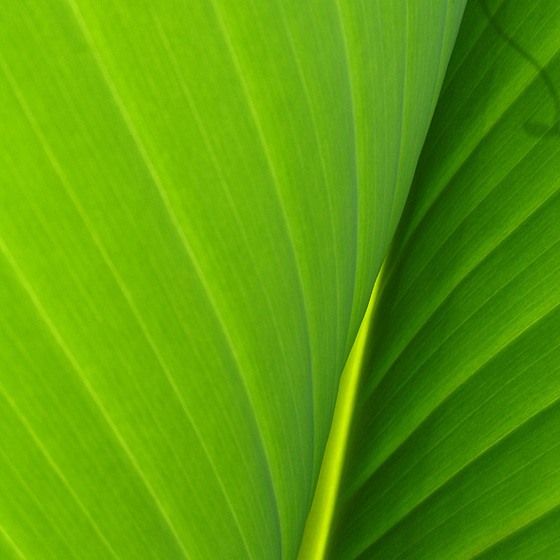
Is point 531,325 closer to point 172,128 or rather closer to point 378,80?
point 378,80

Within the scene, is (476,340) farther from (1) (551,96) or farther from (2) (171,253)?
(2) (171,253)

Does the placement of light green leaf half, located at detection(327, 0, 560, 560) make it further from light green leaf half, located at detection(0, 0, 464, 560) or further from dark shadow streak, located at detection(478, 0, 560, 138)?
light green leaf half, located at detection(0, 0, 464, 560)

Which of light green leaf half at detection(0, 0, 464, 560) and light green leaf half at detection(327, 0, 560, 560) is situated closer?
light green leaf half at detection(0, 0, 464, 560)

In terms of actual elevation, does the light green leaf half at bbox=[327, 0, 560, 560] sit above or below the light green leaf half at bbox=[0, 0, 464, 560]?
below

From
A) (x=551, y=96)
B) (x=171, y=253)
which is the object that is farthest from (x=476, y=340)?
(x=171, y=253)

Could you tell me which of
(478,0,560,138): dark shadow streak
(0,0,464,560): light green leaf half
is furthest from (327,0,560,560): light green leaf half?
(0,0,464,560): light green leaf half

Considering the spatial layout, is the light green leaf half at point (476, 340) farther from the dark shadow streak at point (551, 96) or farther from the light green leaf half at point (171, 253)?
the light green leaf half at point (171, 253)

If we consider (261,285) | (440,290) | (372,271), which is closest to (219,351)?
(261,285)
